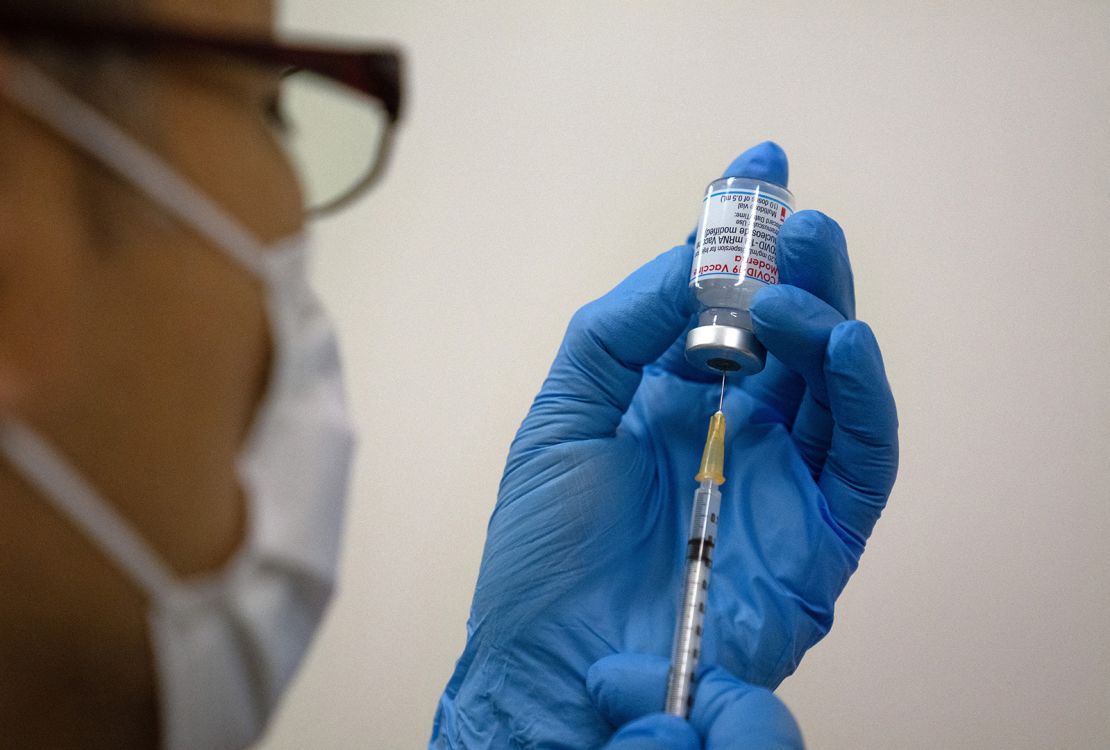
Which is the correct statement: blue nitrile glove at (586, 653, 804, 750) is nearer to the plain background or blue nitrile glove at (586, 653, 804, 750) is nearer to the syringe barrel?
the syringe barrel

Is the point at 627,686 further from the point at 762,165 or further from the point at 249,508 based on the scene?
the point at 762,165

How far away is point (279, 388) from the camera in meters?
0.67

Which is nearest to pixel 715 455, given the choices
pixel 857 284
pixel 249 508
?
pixel 249 508

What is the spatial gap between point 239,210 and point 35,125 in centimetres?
13

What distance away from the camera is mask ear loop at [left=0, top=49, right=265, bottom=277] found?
52 centimetres

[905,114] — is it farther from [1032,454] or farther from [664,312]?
[664,312]

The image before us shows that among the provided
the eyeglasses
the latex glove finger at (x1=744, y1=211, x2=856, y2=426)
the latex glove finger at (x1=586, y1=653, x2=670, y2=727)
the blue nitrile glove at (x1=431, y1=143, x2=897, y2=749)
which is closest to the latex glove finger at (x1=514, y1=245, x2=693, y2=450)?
the blue nitrile glove at (x1=431, y1=143, x2=897, y2=749)

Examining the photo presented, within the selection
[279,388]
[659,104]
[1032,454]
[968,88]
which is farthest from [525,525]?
[968,88]

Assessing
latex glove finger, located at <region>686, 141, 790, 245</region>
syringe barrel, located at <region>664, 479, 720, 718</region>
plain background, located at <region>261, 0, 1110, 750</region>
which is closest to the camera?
syringe barrel, located at <region>664, 479, 720, 718</region>

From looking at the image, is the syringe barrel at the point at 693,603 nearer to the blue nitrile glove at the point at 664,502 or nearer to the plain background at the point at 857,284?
the blue nitrile glove at the point at 664,502

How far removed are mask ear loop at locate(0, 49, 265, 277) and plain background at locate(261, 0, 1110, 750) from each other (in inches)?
44.9

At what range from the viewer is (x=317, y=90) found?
71cm

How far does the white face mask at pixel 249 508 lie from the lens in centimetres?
54

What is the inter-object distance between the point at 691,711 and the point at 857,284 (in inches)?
35.9
